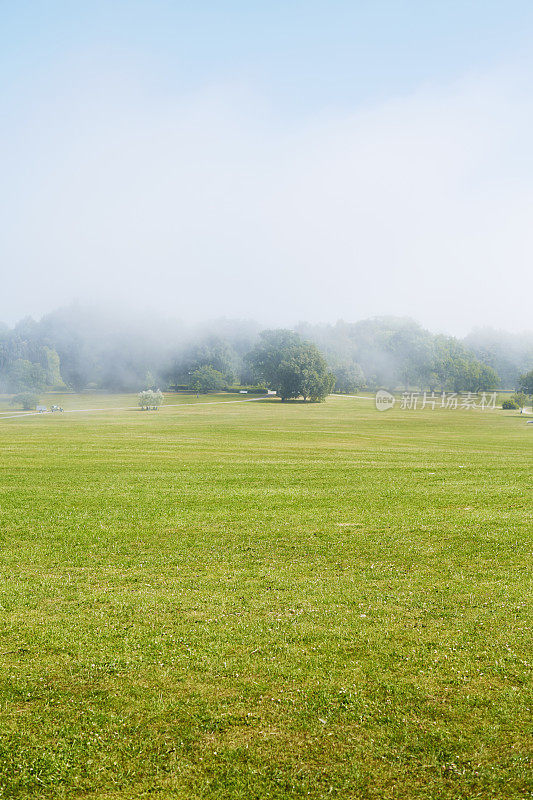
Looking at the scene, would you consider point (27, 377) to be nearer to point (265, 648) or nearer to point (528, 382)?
point (528, 382)

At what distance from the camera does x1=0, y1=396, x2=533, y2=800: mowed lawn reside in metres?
5.25

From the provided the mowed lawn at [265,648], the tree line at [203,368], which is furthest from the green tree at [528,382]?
the mowed lawn at [265,648]

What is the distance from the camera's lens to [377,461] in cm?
2823

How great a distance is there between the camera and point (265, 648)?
753cm

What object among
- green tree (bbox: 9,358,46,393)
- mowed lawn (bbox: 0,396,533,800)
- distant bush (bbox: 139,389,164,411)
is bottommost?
mowed lawn (bbox: 0,396,533,800)

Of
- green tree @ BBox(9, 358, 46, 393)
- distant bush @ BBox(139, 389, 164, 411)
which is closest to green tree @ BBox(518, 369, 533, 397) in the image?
distant bush @ BBox(139, 389, 164, 411)

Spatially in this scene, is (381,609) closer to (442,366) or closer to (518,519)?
(518,519)

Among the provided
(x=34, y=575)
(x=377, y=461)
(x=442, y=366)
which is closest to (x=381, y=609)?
(x=34, y=575)

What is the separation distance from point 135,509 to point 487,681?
11.7m

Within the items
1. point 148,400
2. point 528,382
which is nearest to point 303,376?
point 148,400

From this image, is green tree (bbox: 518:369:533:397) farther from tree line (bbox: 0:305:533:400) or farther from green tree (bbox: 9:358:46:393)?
green tree (bbox: 9:358:46:393)

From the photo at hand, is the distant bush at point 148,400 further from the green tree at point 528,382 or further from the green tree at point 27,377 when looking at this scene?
the green tree at point 528,382

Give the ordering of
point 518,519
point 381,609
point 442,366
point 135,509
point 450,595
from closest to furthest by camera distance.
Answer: point 381,609
point 450,595
point 518,519
point 135,509
point 442,366

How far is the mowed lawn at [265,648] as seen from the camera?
5.25 meters
